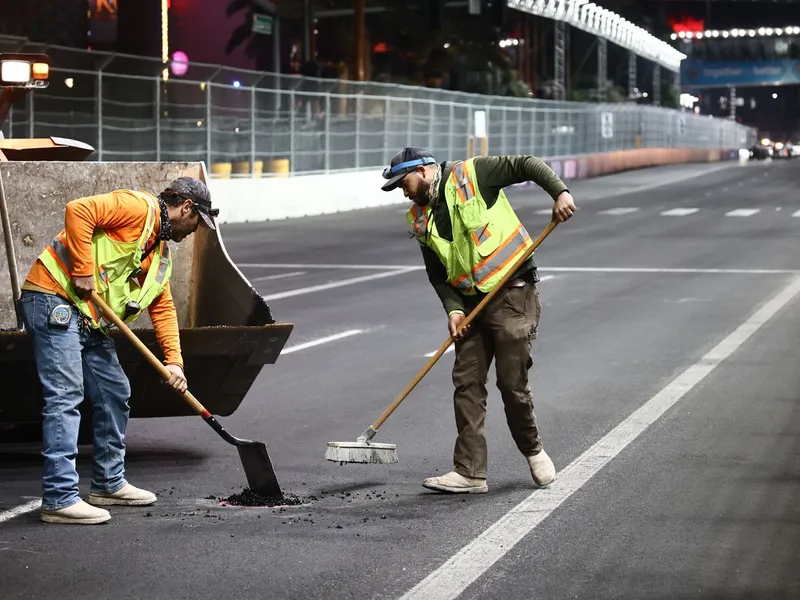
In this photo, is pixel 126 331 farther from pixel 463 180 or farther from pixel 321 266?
pixel 321 266

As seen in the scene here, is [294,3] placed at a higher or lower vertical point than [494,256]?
higher

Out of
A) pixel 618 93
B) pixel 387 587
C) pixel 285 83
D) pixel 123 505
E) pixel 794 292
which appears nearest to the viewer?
pixel 387 587

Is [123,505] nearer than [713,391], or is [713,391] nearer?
[123,505]

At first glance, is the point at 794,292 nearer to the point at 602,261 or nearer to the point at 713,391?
the point at 602,261

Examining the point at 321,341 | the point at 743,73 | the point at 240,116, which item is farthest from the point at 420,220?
the point at 743,73

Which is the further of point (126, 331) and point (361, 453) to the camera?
point (361, 453)

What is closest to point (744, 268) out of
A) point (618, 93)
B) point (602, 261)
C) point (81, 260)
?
point (602, 261)

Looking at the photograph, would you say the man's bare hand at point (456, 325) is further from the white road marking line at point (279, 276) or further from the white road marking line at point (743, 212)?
the white road marking line at point (743, 212)

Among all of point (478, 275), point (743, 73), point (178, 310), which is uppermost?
point (743, 73)

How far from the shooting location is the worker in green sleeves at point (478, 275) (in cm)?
732

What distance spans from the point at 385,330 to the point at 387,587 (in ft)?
27.4

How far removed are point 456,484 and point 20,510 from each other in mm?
2017

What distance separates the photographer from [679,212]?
111 feet

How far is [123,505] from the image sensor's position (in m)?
7.18
